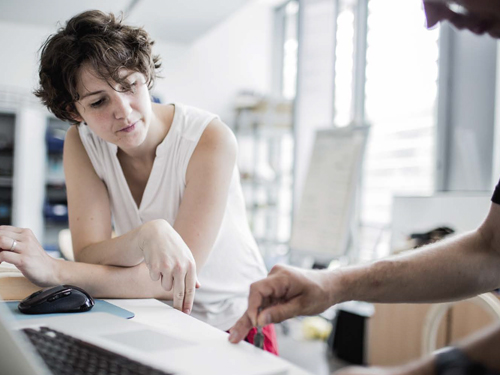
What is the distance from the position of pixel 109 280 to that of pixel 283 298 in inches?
18.1

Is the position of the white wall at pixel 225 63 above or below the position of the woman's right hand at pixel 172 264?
above

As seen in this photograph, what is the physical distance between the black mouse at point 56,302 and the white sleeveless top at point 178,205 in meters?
0.39

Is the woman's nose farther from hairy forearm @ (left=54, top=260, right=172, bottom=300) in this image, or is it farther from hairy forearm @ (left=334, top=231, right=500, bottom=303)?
hairy forearm @ (left=334, top=231, right=500, bottom=303)

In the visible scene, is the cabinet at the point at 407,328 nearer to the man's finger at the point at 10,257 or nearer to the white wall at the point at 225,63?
the man's finger at the point at 10,257

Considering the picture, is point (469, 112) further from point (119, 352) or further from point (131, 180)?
point (119, 352)

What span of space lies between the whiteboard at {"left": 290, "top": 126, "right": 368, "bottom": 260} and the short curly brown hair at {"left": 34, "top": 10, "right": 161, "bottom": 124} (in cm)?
225

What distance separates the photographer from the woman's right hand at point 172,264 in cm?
88

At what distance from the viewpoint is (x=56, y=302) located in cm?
82

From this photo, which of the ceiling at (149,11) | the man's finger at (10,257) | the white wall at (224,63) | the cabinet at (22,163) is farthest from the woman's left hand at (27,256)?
the white wall at (224,63)

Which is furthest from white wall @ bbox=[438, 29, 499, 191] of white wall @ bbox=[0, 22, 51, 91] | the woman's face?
white wall @ bbox=[0, 22, 51, 91]

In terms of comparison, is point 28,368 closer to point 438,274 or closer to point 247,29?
point 438,274

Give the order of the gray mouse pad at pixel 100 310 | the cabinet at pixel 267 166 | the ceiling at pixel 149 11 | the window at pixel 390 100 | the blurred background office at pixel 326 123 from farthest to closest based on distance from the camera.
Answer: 1. the cabinet at pixel 267 166
2. the ceiling at pixel 149 11
3. the window at pixel 390 100
4. the blurred background office at pixel 326 123
5. the gray mouse pad at pixel 100 310

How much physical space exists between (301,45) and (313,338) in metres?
2.39

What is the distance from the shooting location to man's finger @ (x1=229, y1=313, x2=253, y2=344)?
0.68 m
